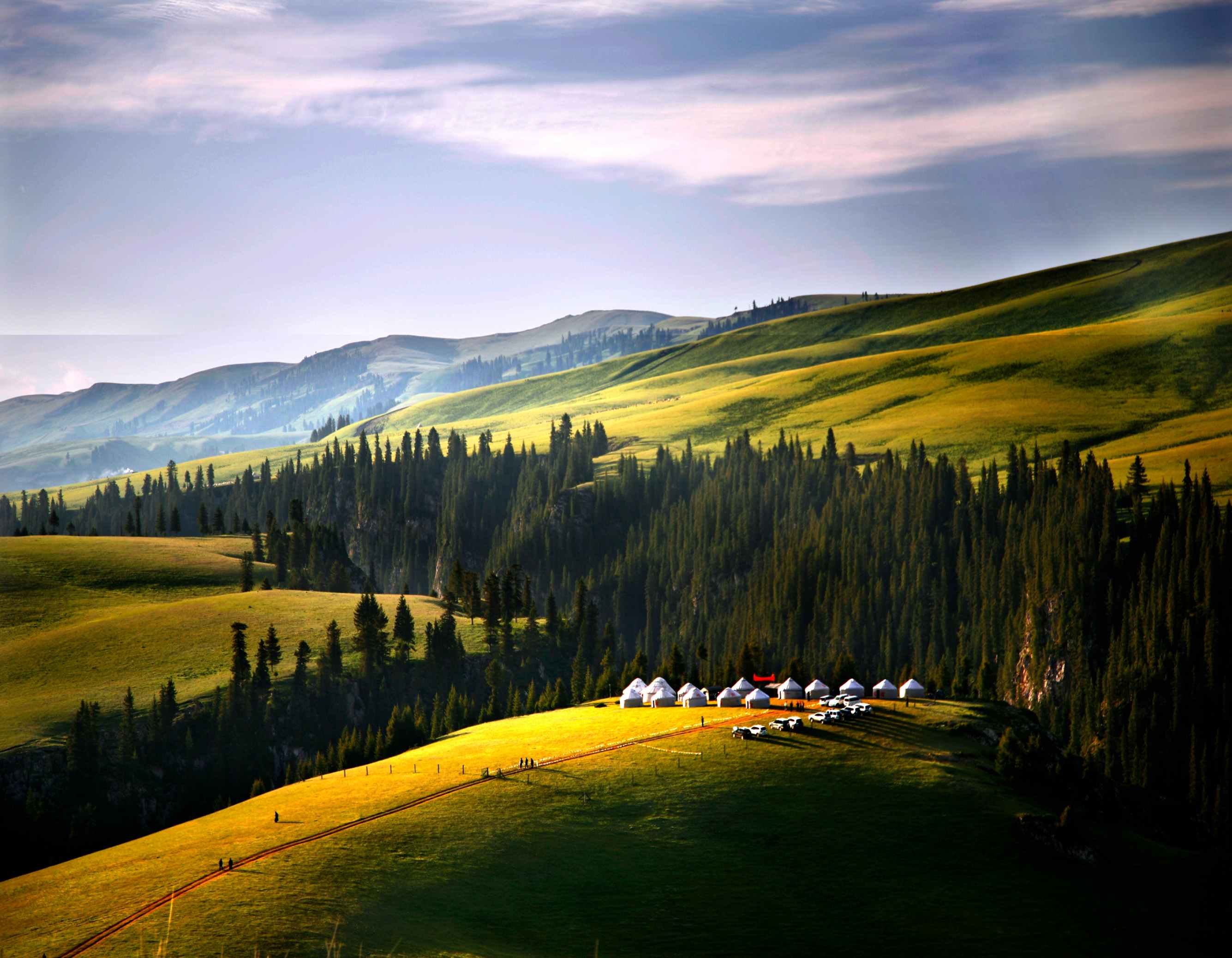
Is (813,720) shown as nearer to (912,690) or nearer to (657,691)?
(657,691)

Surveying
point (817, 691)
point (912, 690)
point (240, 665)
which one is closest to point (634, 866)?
point (817, 691)

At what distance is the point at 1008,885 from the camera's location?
92875 mm

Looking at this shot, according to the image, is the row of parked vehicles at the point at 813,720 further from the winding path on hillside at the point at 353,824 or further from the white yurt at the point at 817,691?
the white yurt at the point at 817,691

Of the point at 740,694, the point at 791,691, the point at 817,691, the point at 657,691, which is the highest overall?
the point at 657,691

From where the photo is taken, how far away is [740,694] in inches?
5364

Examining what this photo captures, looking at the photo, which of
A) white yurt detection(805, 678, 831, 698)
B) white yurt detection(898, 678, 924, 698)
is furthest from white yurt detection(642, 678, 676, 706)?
white yurt detection(898, 678, 924, 698)

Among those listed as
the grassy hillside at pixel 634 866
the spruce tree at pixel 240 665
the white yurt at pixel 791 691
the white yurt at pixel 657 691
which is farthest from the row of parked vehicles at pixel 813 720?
the spruce tree at pixel 240 665

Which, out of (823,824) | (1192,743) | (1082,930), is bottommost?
(1192,743)

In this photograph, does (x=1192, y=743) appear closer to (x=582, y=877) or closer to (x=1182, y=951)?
(x=1182, y=951)

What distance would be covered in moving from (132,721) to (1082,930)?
138 m

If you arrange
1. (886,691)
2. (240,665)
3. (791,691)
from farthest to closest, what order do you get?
(240,665), (886,691), (791,691)

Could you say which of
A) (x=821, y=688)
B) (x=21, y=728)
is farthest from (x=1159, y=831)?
(x=21, y=728)

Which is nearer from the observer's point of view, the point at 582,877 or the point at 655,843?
the point at 582,877

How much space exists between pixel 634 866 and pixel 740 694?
4995cm
